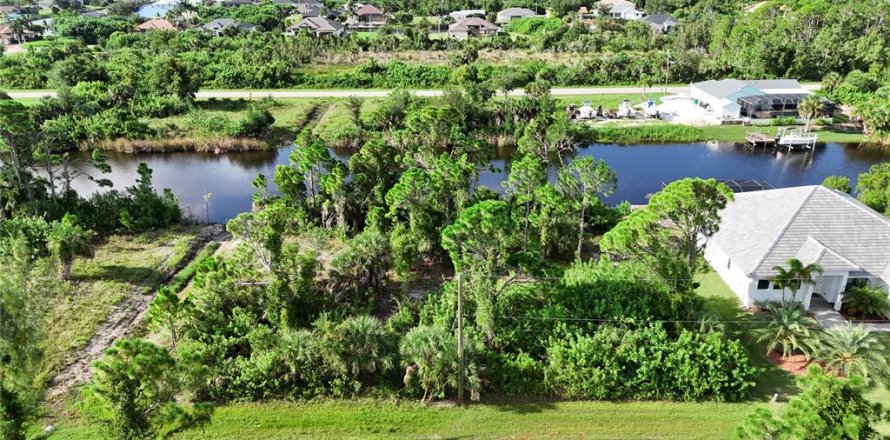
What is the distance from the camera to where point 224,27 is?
341 feet

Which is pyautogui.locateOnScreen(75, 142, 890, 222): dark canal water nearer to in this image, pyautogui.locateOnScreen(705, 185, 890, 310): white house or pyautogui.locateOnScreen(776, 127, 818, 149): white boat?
pyautogui.locateOnScreen(776, 127, 818, 149): white boat

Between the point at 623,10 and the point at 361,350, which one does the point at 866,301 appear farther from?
the point at 623,10

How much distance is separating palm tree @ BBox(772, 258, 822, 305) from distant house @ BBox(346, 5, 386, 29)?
100017 mm

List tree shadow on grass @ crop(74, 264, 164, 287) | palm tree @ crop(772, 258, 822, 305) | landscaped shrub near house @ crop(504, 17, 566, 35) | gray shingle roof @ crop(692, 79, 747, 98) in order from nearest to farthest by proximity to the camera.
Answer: palm tree @ crop(772, 258, 822, 305), tree shadow on grass @ crop(74, 264, 164, 287), gray shingle roof @ crop(692, 79, 747, 98), landscaped shrub near house @ crop(504, 17, 566, 35)

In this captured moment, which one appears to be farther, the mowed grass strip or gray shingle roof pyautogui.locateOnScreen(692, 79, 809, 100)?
gray shingle roof pyautogui.locateOnScreen(692, 79, 809, 100)

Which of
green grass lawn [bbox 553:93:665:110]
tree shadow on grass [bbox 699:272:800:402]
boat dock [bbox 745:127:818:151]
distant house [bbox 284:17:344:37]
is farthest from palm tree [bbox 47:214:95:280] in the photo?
distant house [bbox 284:17:344:37]

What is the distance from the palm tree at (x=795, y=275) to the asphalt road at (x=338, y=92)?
1709 inches

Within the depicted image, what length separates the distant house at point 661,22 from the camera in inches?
4122

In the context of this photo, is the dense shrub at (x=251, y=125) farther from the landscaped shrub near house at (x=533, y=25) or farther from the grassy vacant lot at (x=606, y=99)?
the landscaped shrub near house at (x=533, y=25)

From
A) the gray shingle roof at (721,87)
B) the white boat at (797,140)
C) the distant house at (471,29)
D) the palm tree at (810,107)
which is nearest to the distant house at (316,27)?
the distant house at (471,29)

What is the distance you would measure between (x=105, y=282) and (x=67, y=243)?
2.45m

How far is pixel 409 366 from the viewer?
72.8 feet

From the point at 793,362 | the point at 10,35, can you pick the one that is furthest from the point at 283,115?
the point at 10,35

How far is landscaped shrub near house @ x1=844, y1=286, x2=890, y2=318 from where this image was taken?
1021 inches
